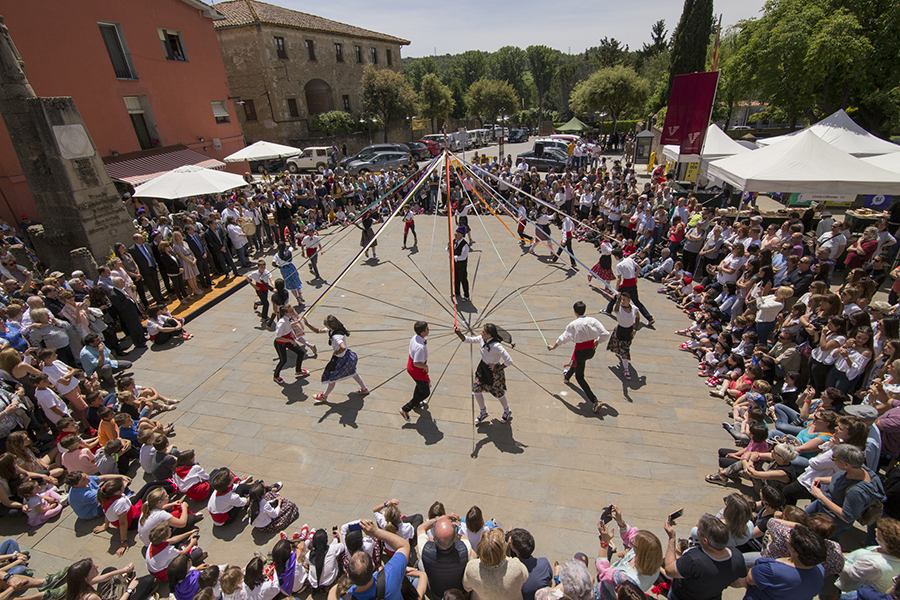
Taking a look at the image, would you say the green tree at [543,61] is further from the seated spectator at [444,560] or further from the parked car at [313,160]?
the seated spectator at [444,560]

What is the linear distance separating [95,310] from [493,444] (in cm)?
710

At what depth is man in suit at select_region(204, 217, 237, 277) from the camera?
35.9 feet

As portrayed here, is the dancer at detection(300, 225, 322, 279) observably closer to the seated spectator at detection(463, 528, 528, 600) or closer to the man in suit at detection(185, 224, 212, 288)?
the man in suit at detection(185, 224, 212, 288)

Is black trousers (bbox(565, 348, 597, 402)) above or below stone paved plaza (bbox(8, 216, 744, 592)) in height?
above

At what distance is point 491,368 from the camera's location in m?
5.81

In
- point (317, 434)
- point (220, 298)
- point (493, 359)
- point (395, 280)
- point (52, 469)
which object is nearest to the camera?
point (52, 469)

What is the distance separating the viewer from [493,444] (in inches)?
227

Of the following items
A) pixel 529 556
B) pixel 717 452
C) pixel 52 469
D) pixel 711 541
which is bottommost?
pixel 717 452

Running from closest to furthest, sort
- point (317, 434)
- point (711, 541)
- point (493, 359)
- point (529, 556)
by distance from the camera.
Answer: point (711, 541) < point (529, 556) < point (493, 359) < point (317, 434)

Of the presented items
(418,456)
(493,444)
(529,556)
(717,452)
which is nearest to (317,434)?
(418,456)

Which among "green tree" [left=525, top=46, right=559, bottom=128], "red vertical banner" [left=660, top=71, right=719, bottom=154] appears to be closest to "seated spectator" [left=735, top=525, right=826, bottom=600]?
"red vertical banner" [left=660, top=71, right=719, bottom=154]

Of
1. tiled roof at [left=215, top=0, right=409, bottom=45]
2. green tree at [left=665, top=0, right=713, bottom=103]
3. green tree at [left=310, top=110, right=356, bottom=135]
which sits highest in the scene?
tiled roof at [left=215, top=0, right=409, bottom=45]

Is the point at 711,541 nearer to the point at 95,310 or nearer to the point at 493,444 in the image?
the point at 493,444

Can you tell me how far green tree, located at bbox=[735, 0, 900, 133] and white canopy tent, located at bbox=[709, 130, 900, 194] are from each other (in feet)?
29.4
